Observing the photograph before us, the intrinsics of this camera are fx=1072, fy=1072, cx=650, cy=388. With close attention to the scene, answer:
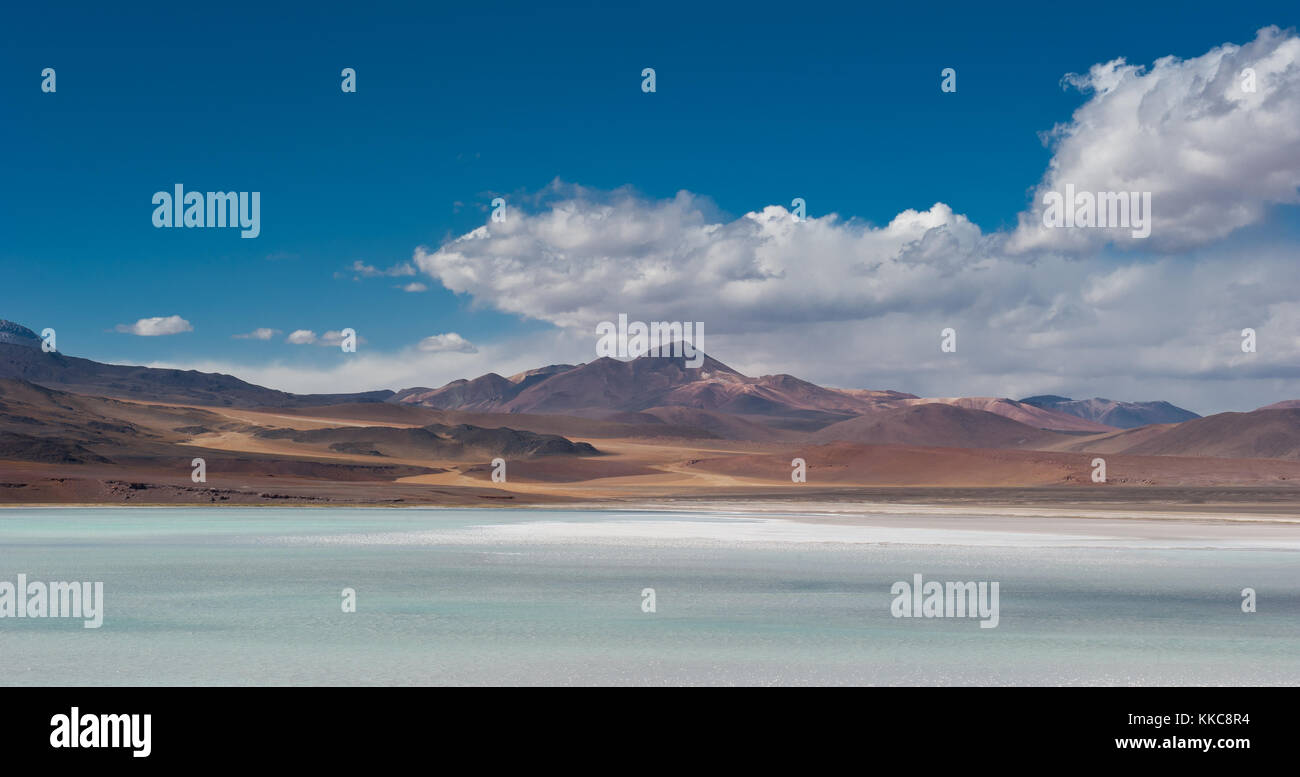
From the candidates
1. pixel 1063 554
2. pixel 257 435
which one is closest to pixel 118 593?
pixel 1063 554

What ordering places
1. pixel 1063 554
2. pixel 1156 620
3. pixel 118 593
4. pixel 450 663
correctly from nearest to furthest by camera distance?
pixel 450 663, pixel 1156 620, pixel 118 593, pixel 1063 554

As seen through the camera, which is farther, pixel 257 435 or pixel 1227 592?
pixel 257 435
